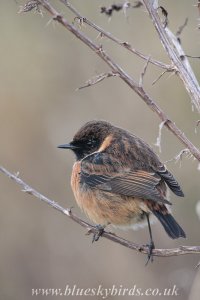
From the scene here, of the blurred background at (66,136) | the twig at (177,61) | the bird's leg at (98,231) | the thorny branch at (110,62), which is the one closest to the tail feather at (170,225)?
the bird's leg at (98,231)

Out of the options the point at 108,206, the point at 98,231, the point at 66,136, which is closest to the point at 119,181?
the point at 108,206

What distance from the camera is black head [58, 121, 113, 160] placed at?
5.94m

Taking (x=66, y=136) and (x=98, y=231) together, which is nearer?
(x=98, y=231)

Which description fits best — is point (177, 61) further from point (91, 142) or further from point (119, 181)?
point (91, 142)

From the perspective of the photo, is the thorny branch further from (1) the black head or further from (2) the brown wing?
(1) the black head

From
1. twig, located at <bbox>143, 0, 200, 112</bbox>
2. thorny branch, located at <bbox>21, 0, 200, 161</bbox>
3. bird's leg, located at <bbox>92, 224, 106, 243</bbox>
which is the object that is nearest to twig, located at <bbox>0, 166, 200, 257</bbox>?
bird's leg, located at <bbox>92, 224, 106, 243</bbox>

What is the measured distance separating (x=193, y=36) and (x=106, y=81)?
50.7 inches

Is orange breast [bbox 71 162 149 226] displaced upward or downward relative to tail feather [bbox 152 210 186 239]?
upward

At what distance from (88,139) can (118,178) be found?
2.56 ft

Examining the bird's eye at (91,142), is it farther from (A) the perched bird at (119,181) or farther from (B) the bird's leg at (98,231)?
(B) the bird's leg at (98,231)

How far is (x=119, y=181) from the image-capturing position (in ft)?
17.4

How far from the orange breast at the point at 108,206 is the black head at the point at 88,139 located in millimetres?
350

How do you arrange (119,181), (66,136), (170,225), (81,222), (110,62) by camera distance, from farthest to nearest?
(66,136), (119,181), (170,225), (81,222), (110,62)

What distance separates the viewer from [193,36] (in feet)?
27.3
